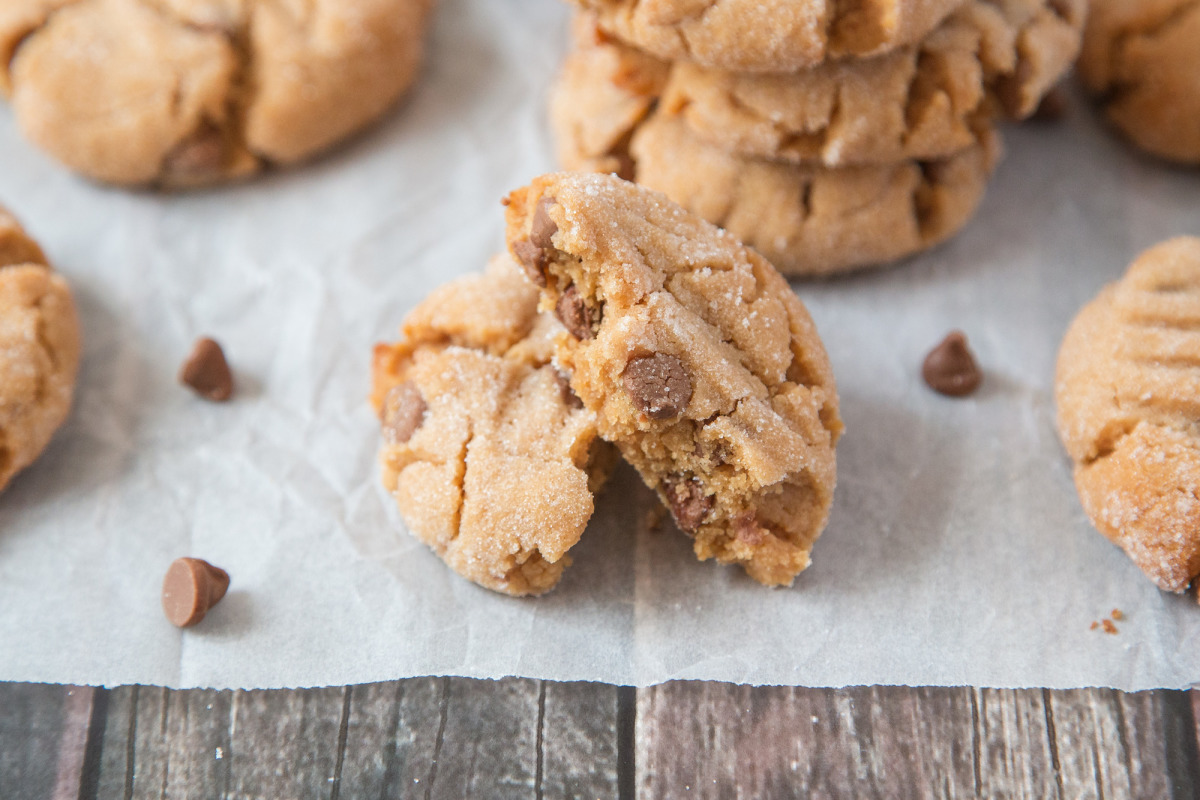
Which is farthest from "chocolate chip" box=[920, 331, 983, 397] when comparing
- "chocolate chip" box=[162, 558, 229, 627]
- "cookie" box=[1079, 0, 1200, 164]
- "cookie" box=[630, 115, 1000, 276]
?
"chocolate chip" box=[162, 558, 229, 627]

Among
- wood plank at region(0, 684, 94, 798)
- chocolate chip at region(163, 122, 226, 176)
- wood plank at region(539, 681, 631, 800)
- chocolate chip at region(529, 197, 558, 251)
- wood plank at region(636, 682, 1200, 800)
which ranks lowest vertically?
wood plank at region(0, 684, 94, 798)

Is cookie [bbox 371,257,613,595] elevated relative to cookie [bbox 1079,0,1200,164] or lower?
lower

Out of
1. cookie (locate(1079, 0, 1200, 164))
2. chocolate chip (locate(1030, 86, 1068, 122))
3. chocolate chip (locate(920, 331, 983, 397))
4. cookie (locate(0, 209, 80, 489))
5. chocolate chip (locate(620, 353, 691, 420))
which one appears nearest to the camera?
chocolate chip (locate(620, 353, 691, 420))

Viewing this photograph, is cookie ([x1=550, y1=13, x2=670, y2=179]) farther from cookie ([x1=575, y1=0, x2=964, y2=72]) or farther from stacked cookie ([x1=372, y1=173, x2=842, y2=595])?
stacked cookie ([x1=372, y1=173, x2=842, y2=595])

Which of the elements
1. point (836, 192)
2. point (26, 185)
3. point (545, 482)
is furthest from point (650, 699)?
point (26, 185)

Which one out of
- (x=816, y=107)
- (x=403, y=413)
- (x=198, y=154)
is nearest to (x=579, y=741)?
(x=403, y=413)

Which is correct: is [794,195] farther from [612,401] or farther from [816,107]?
[612,401]

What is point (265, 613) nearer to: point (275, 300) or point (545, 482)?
point (545, 482)
